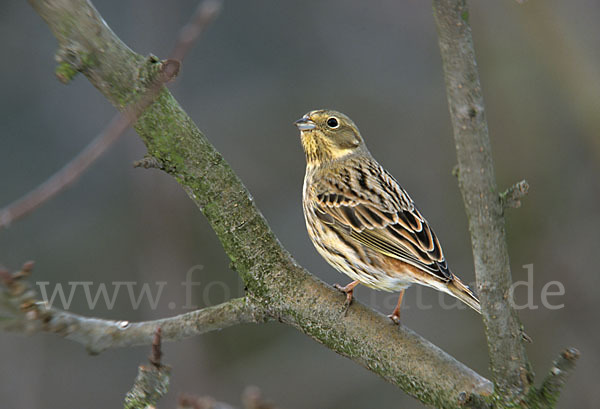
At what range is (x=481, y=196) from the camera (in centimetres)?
261

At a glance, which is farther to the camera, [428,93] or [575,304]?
[428,93]

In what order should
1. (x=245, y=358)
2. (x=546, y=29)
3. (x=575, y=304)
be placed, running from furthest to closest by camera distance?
1. (x=245, y=358)
2. (x=575, y=304)
3. (x=546, y=29)

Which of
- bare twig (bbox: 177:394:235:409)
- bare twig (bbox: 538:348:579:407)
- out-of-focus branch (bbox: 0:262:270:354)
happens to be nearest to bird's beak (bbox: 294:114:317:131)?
out-of-focus branch (bbox: 0:262:270:354)

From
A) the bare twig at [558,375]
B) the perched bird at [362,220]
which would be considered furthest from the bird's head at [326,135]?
the bare twig at [558,375]

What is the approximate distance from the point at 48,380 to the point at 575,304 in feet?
18.8

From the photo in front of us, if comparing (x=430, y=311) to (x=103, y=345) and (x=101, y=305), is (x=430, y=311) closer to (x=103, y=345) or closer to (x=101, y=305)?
(x=101, y=305)

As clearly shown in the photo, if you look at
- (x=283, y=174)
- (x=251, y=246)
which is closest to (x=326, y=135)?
(x=251, y=246)

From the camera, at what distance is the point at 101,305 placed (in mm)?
8070

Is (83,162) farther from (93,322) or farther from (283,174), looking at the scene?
(283,174)

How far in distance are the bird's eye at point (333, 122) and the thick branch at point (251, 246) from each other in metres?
1.81

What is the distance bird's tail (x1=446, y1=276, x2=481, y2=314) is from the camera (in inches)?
161

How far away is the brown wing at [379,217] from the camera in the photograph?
4426 millimetres

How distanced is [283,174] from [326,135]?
328cm

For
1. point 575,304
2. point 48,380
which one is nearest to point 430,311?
point 575,304
